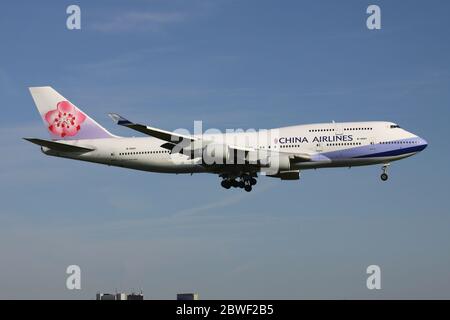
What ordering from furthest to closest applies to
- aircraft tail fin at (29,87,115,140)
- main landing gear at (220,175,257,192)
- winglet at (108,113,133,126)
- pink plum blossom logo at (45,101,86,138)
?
pink plum blossom logo at (45,101,86,138) → aircraft tail fin at (29,87,115,140) → main landing gear at (220,175,257,192) → winglet at (108,113,133,126)

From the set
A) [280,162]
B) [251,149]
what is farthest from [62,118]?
[280,162]

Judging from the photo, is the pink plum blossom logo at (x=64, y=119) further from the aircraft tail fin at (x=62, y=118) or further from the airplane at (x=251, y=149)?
the airplane at (x=251, y=149)

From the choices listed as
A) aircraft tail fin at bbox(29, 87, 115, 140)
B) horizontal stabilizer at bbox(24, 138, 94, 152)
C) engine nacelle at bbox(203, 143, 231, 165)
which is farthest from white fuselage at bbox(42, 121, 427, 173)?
aircraft tail fin at bbox(29, 87, 115, 140)

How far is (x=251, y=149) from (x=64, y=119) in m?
19.8

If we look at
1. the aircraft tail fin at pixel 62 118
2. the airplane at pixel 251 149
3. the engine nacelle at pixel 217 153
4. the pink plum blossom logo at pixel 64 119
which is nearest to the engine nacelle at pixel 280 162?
the airplane at pixel 251 149

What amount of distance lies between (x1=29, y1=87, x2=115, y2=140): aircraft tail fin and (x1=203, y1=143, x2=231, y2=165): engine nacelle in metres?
11.4

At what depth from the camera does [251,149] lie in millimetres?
61031

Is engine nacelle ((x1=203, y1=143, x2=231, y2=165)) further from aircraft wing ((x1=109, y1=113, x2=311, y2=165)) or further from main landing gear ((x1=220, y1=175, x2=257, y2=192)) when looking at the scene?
main landing gear ((x1=220, y1=175, x2=257, y2=192))

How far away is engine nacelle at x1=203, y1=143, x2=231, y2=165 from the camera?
6078 cm

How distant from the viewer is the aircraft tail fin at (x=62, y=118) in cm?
6931
